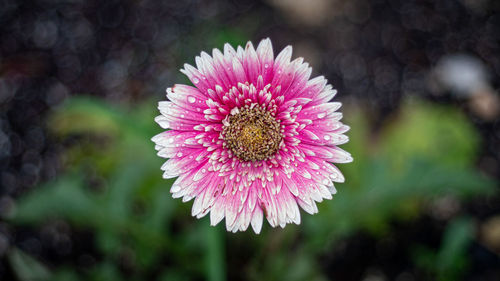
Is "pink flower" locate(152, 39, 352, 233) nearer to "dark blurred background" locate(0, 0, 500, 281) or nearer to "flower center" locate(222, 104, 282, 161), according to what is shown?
"flower center" locate(222, 104, 282, 161)

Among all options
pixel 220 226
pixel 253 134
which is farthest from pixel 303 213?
pixel 253 134

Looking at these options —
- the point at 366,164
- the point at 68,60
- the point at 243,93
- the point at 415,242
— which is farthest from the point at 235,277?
the point at 68,60

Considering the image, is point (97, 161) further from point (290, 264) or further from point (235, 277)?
point (290, 264)

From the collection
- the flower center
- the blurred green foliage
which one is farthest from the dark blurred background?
the flower center

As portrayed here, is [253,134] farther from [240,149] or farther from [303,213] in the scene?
[303,213]

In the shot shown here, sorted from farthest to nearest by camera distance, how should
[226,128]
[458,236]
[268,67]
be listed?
[458,236] → [226,128] → [268,67]
